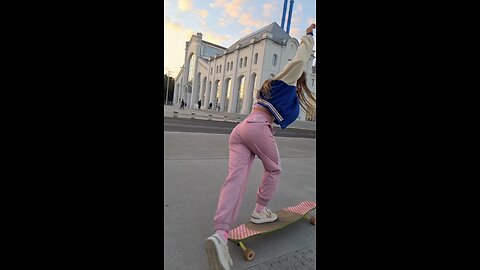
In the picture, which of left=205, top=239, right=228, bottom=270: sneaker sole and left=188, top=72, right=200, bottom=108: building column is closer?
left=205, top=239, right=228, bottom=270: sneaker sole

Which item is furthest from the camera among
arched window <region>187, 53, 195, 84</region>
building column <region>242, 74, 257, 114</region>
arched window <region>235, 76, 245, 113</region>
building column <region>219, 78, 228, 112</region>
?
arched window <region>187, 53, 195, 84</region>

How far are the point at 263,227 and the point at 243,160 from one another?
0.64 metres

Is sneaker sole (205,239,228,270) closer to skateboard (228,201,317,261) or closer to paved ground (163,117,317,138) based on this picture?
skateboard (228,201,317,261)

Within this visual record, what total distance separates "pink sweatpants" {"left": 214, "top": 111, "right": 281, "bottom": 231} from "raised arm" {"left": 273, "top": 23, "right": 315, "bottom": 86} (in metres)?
0.33

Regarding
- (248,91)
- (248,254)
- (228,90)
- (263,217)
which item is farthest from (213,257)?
(228,90)

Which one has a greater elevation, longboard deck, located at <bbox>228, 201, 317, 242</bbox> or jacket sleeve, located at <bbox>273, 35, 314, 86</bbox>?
jacket sleeve, located at <bbox>273, 35, 314, 86</bbox>

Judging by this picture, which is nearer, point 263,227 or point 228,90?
point 263,227

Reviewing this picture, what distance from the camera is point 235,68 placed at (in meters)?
33.4

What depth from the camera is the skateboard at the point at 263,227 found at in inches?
70.7

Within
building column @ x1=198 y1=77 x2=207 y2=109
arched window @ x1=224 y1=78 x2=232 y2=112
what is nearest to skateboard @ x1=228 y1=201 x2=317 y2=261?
arched window @ x1=224 y1=78 x2=232 y2=112

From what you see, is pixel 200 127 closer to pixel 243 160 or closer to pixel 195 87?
pixel 243 160

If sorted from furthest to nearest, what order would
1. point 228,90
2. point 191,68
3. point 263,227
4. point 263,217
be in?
1. point 191,68
2. point 228,90
3. point 263,217
4. point 263,227

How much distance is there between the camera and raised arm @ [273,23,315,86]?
6.11ft
